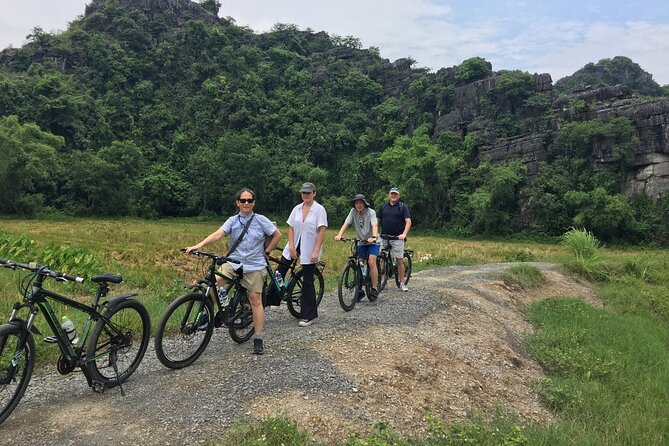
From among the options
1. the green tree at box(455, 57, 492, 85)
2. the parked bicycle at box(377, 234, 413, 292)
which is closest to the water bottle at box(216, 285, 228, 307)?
the parked bicycle at box(377, 234, 413, 292)

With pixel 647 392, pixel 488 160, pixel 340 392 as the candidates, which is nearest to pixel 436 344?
pixel 340 392

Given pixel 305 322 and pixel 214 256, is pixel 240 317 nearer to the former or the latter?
pixel 214 256

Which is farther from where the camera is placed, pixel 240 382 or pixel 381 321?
pixel 381 321

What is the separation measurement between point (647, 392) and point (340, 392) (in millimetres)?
4033

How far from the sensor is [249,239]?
5273mm

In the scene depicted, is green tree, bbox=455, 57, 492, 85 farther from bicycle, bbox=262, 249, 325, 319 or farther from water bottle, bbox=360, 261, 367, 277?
bicycle, bbox=262, 249, 325, 319

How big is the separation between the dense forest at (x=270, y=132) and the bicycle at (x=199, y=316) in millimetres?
44243

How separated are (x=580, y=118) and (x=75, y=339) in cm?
5600

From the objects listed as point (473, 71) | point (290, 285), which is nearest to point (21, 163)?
point (290, 285)

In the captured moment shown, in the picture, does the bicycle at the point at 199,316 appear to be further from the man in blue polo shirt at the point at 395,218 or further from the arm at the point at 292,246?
the man in blue polo shirt at the point at 395,218

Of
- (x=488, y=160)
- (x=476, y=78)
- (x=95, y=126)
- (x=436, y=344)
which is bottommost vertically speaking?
(x=436, y=344)

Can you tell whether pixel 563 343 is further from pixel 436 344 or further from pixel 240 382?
pixel 240 382

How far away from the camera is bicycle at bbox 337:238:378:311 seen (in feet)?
24.5

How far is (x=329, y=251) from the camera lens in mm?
20562
